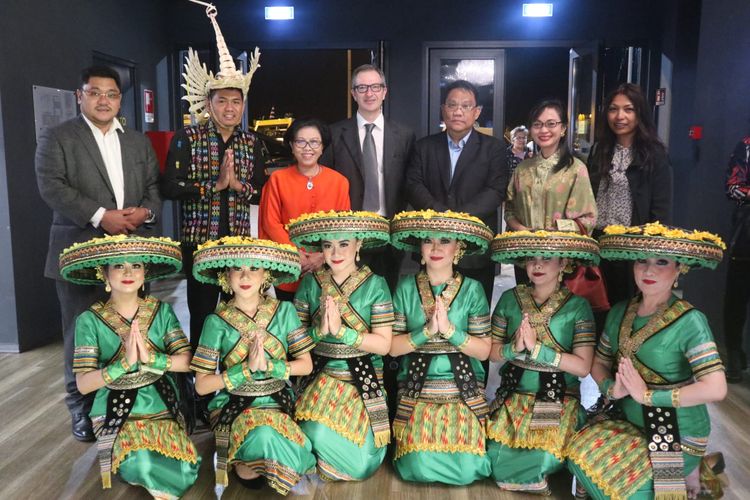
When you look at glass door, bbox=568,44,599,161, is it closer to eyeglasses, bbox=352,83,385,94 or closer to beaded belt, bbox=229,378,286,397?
eyeglasses, bbox=352,83,385,94

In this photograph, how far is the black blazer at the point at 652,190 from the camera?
3.17 meters

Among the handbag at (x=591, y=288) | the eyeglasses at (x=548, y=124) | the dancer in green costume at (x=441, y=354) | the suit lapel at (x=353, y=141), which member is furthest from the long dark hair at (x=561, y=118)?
the suit lapel at (x=353, y=141)

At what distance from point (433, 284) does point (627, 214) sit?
1077 millimetres

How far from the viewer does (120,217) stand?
10.0 ft

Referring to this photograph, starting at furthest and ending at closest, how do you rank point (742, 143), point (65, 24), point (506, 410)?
point (65, 24) → point (742, 143) → point (506, 410)

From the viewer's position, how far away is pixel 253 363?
2465 mm

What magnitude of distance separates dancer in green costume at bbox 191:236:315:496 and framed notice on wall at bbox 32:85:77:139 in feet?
8.73

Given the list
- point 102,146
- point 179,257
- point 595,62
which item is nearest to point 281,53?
point 595,62

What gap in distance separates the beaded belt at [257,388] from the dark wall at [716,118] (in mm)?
2980

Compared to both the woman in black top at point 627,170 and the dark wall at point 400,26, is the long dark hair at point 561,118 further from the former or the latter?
the dark wall at point 400,26

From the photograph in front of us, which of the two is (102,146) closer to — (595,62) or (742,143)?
(742,143)

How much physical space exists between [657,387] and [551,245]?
0.63 meters

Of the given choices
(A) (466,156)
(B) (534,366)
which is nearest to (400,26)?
(A) (466,156)

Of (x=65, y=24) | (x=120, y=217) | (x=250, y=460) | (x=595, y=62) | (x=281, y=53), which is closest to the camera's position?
(x=250, y=460)
